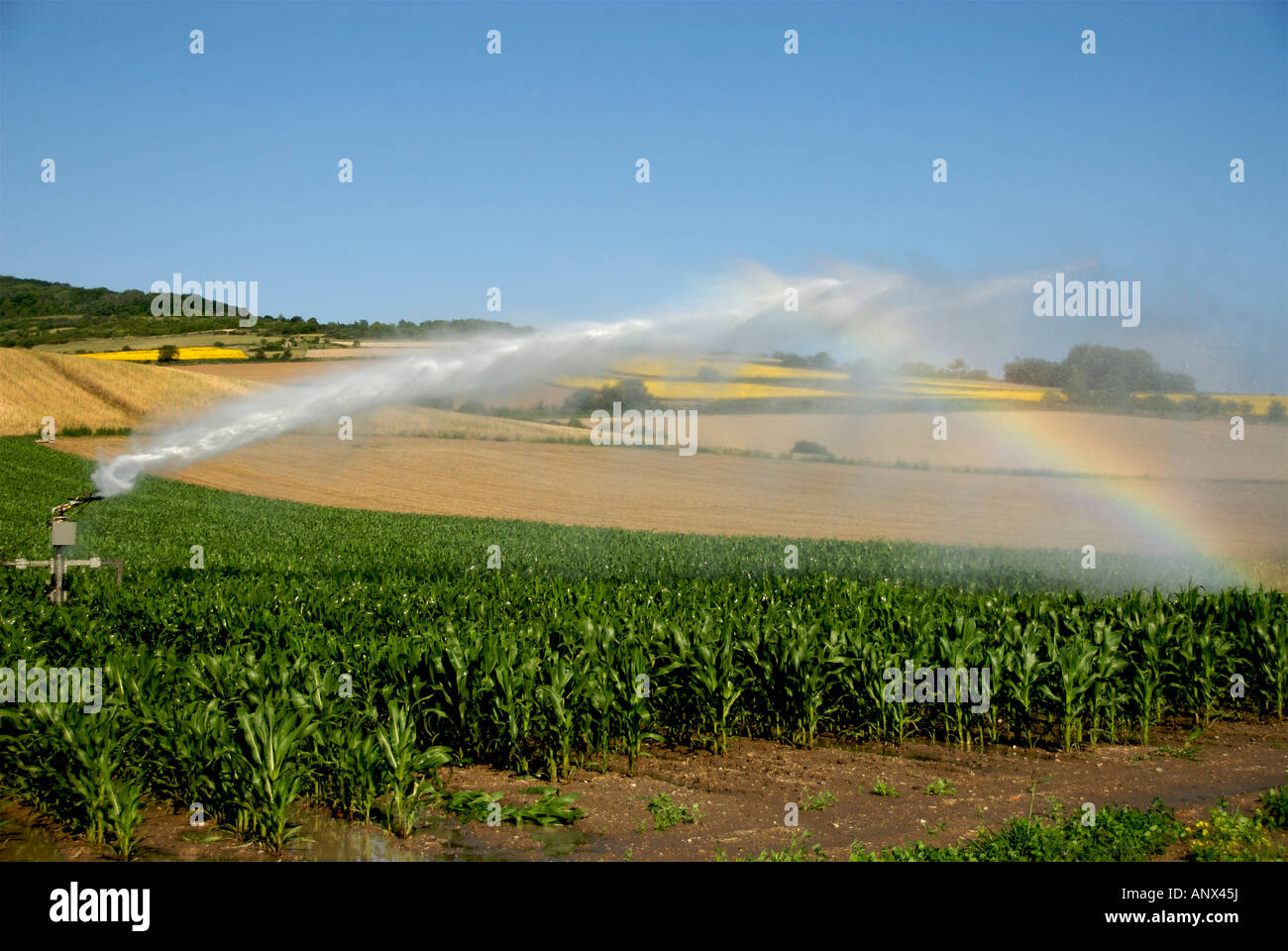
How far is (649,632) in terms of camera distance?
11828 millimetres

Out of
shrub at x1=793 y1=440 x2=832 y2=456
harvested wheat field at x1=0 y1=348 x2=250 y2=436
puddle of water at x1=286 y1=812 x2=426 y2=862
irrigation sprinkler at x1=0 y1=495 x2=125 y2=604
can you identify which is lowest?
puddle of water at x1=286 y1=812 x2=426 y2=862

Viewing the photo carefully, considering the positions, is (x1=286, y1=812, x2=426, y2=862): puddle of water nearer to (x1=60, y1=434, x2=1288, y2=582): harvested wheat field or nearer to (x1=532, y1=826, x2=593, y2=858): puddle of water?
(x1=532, y1=826, x2=593, y2=858): puddle of water

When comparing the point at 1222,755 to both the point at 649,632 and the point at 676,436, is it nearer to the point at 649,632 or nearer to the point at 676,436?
the point at 649,632

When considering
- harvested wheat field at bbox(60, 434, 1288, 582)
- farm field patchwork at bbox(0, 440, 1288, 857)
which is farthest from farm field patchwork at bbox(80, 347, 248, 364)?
farm field patchwork at bbox(0, 440, 1288, 857)

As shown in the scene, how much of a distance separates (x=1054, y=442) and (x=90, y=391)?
56.1 metres

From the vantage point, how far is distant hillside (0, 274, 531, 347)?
94.5m

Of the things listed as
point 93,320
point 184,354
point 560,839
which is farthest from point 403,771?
point 93,320

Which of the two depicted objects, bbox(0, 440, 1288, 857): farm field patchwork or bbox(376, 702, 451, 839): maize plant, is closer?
bbox(376, 702, 451, 839): maize plant

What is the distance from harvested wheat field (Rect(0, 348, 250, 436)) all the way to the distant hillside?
16.8 m

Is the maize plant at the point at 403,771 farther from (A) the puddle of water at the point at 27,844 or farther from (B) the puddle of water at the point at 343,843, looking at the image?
(A) the puddle of water at the point at 27,844

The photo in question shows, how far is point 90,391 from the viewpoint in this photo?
62.6 meters
